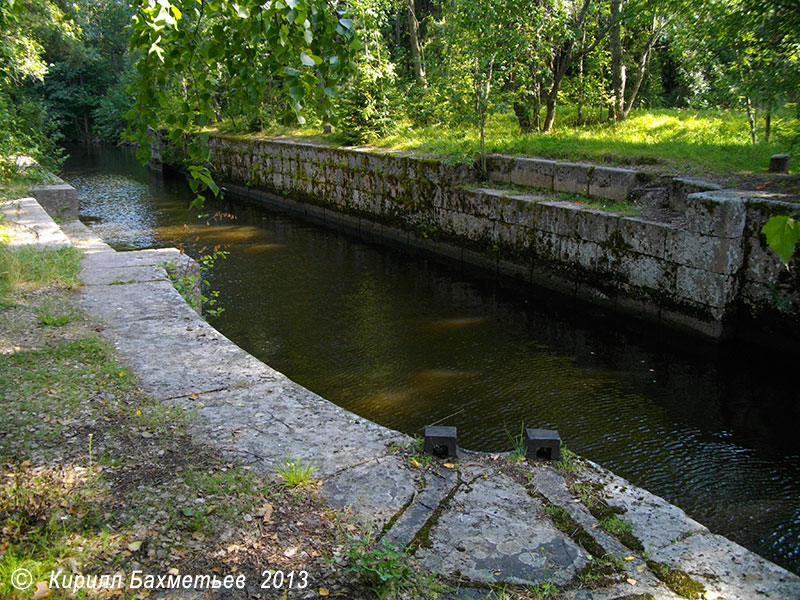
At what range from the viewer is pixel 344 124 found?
14586mm

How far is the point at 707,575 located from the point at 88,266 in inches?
229

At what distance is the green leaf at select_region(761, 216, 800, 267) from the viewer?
150cm

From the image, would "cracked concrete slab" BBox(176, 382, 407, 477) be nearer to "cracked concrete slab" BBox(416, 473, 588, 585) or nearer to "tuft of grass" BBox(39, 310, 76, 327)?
"cracked concrete slab" BBox(416, 473, 588, 585)

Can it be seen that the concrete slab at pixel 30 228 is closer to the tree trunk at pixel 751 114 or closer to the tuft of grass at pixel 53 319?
the tuft of grass at pixel 53 319

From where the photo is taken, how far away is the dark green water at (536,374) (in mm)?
4840

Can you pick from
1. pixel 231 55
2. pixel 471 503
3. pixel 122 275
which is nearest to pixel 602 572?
pixel 471 503

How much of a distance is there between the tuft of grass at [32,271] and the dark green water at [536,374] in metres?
2.14

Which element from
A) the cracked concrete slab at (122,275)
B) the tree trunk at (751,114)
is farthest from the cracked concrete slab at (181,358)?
the tree trunk at (751,114)

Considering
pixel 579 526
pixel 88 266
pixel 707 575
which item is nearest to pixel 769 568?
pixel 707 575

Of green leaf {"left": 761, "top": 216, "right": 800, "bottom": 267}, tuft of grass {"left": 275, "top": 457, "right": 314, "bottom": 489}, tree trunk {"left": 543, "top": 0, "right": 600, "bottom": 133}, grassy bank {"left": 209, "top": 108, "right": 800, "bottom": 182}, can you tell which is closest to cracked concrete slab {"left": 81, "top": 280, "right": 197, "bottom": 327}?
tuft of grass {"left": 275, "top": 457, "right": 314, "bottom": 489}

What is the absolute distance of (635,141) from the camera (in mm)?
10758

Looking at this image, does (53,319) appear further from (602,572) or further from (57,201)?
(57,201)

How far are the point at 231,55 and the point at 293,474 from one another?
75.3 inches

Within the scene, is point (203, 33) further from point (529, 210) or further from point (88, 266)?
point (529, 210)
